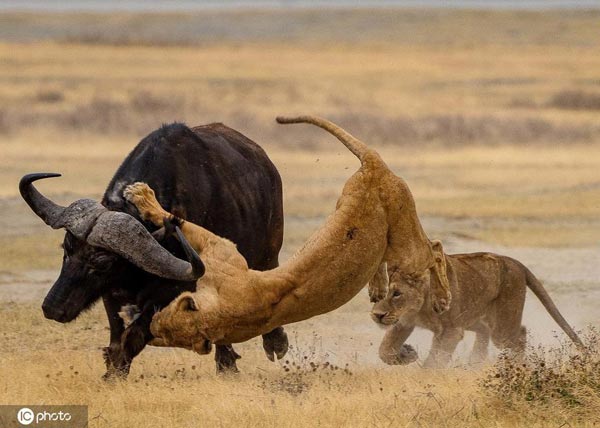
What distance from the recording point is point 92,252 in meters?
8.80

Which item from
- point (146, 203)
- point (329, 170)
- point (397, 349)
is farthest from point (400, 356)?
point (329, 170)

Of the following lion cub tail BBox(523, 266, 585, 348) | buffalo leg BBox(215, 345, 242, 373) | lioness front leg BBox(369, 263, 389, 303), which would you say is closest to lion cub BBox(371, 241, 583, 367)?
lion cub tail BBox(523, 266, 585, 348)

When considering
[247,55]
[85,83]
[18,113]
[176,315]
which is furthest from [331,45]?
[176,315]

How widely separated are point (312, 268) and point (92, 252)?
1.72 meters

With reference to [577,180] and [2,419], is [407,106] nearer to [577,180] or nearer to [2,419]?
[577,180]

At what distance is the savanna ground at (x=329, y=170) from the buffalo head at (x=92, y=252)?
0.65 m

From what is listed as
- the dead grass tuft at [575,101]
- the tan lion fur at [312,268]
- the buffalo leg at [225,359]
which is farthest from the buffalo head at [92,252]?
the dead grass tuft at [575,101]

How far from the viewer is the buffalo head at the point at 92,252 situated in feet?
28.2

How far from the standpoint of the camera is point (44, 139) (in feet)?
108

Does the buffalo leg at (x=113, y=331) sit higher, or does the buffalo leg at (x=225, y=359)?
the buffalo leg at (x=113, y=331)

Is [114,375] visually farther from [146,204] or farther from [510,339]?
[510,339]

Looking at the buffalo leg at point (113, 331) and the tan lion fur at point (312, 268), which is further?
the buffalo leg at point (113, 331)

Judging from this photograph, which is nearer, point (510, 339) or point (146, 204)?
point (146, 204)

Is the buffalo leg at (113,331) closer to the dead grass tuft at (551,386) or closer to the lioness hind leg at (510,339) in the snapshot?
the dead grass tuft at (551,386)
